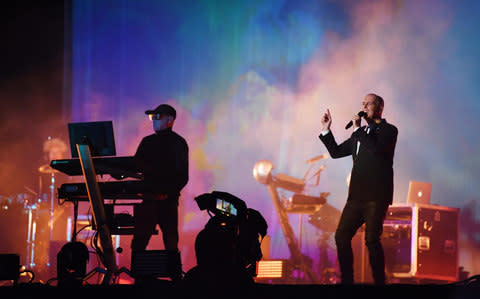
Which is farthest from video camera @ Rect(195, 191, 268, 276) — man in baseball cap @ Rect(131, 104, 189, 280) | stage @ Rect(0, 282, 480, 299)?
man in baseball cap @ Rect(131, 104, 189, 280)

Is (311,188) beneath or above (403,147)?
beneath

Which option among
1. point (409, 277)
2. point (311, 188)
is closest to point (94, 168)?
point (409, 277)

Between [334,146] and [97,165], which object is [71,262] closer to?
[97,165]

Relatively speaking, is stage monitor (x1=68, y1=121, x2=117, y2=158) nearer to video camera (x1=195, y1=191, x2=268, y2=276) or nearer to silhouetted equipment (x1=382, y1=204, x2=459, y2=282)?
video camera (x1=195, y1=191, x2=268, y2=276)

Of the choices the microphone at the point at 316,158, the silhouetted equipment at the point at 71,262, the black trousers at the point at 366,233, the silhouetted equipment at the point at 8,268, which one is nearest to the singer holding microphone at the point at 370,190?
the black trousers at the point at 366,233

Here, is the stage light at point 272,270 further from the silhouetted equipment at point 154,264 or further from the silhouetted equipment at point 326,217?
the silhouetted equipment at point 154,264

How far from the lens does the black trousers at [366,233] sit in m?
5.28

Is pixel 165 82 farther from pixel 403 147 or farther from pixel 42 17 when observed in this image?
pixel 403 147

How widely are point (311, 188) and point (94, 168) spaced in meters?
5.63

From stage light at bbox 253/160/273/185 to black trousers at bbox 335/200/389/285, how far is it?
153 inches

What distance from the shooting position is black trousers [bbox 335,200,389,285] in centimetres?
528

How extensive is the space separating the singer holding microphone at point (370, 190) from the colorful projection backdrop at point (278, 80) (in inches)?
155

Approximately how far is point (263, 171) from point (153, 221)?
158 inches

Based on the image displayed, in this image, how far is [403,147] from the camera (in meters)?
9.58
